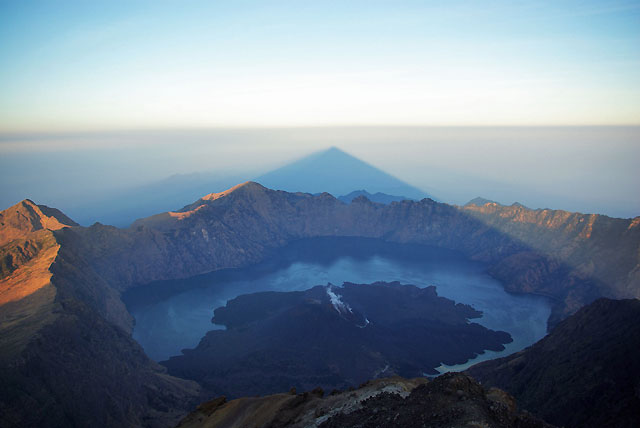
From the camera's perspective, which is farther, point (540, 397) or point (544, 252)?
point (544, 252)

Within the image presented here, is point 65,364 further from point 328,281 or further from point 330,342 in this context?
point 328,281

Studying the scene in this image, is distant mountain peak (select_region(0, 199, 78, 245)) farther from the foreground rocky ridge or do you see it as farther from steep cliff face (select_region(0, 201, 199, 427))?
steep cliff face (select_region(0, 201, 199, 427))

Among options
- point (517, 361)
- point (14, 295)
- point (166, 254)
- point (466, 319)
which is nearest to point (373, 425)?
point (517, 361)

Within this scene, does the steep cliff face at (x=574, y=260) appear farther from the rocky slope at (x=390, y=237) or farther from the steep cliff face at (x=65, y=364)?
the steep cliff face at (x=65, y=364)

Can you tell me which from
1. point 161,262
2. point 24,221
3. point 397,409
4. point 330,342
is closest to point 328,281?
point 330,342

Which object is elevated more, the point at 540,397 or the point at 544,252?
the point at 540,397

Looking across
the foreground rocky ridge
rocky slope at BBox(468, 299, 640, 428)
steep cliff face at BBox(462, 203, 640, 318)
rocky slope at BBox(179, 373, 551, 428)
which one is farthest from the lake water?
rocky slope at BBox(179, 373, 551, 428)

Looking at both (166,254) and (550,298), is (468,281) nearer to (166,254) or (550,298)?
(550,298)
